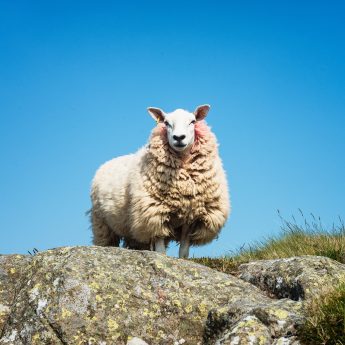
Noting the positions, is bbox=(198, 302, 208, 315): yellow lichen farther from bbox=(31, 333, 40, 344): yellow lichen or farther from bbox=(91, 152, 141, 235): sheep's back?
bbox=(91, 152, 141, 235): sheep's back

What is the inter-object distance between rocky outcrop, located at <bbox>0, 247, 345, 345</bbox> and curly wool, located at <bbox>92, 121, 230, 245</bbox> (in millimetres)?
3184

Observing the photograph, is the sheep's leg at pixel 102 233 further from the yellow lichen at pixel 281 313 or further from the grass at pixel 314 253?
the yellow lichen at pixel 281 313

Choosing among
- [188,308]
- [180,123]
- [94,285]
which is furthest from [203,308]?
[180,123]

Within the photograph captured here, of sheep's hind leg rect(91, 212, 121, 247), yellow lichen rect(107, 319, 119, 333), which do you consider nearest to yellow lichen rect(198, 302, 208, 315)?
yellow lichen rect(107, 319, 119, 333)

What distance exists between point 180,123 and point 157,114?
87 cm

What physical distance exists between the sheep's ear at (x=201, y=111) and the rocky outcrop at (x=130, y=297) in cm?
454

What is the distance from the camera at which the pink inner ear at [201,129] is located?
11477 millimetres

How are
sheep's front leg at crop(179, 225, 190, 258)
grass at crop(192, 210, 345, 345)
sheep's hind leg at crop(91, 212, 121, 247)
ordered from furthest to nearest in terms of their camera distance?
sheep's hind leg at crop(91, 212, 121, 247)
sheep's front leg at crop(179, 225, 190, 258)
grass at crop(192, 210, 345, 345)

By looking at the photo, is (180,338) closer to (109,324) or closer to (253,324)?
(109,324)


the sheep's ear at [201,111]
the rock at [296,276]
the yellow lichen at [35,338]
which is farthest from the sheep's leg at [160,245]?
the yellow lichen at [35,338]

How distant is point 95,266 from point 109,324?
30.4 inches

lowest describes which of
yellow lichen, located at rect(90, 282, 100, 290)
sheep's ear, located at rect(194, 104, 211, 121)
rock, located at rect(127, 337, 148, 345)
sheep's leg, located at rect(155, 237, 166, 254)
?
rock, located at rect(127, 337, 148, 345)

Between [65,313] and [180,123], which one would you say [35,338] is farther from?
[180,123]

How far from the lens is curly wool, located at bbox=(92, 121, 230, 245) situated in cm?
1096
